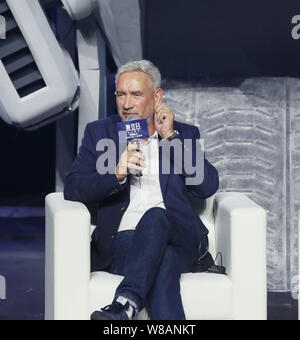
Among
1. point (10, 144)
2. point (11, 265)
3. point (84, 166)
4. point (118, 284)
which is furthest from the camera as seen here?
point (10, 144)

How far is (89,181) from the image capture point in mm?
2582

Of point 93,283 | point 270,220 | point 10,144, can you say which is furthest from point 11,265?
point 10,144

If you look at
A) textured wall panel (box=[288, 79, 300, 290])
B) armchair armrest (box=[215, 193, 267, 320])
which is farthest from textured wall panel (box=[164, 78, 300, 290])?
armchair armrest (box=[215, 193, 267, 320])

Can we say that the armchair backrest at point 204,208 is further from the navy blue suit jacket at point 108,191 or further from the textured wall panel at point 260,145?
the textured wall panel at point 260,145

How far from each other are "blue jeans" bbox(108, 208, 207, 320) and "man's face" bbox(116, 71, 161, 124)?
1.26 ft

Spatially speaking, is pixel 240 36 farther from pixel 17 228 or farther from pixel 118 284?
pixel 17 228

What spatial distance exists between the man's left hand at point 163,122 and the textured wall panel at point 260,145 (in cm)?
126

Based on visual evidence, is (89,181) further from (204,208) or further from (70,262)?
(204,208)

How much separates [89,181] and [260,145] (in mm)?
1641

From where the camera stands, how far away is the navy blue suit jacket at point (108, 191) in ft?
8.54

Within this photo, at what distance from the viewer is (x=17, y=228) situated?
21.7ft

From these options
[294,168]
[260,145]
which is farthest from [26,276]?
[294,168]

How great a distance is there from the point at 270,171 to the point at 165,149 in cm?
141

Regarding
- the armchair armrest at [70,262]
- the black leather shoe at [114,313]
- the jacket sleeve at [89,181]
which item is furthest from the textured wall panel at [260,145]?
the black leather shoe at [114,313]
